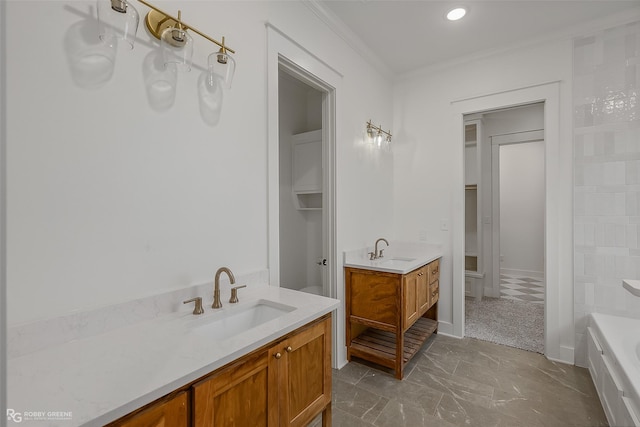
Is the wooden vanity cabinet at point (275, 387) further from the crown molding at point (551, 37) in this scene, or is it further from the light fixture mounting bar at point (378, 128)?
the crown molding at point (551, 37)

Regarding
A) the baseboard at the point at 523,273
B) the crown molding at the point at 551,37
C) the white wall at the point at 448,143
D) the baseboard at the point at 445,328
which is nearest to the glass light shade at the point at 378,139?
the white wall at the point at 448,143

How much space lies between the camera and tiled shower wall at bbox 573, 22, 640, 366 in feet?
7.71

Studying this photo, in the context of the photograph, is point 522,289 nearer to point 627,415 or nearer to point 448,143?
point 448,143

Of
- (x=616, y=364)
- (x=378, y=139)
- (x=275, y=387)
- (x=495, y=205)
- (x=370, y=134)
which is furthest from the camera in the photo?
(x=495, y=205)

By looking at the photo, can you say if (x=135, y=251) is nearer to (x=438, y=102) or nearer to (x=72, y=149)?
(x=72, y=149)

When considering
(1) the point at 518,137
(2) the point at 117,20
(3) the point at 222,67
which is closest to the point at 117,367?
(2) the point at 117,20

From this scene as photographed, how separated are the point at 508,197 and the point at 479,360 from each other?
401 centimetres

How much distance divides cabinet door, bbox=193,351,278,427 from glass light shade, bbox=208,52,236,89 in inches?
51.3

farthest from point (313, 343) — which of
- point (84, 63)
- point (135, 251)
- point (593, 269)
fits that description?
point (593, 269)

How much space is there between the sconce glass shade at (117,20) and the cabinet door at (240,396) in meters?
1.30

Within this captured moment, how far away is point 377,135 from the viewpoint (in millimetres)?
3053

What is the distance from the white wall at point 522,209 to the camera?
527 centimetres

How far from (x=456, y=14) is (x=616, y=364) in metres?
2.61

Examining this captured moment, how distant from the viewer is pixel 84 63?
3.59 ft
